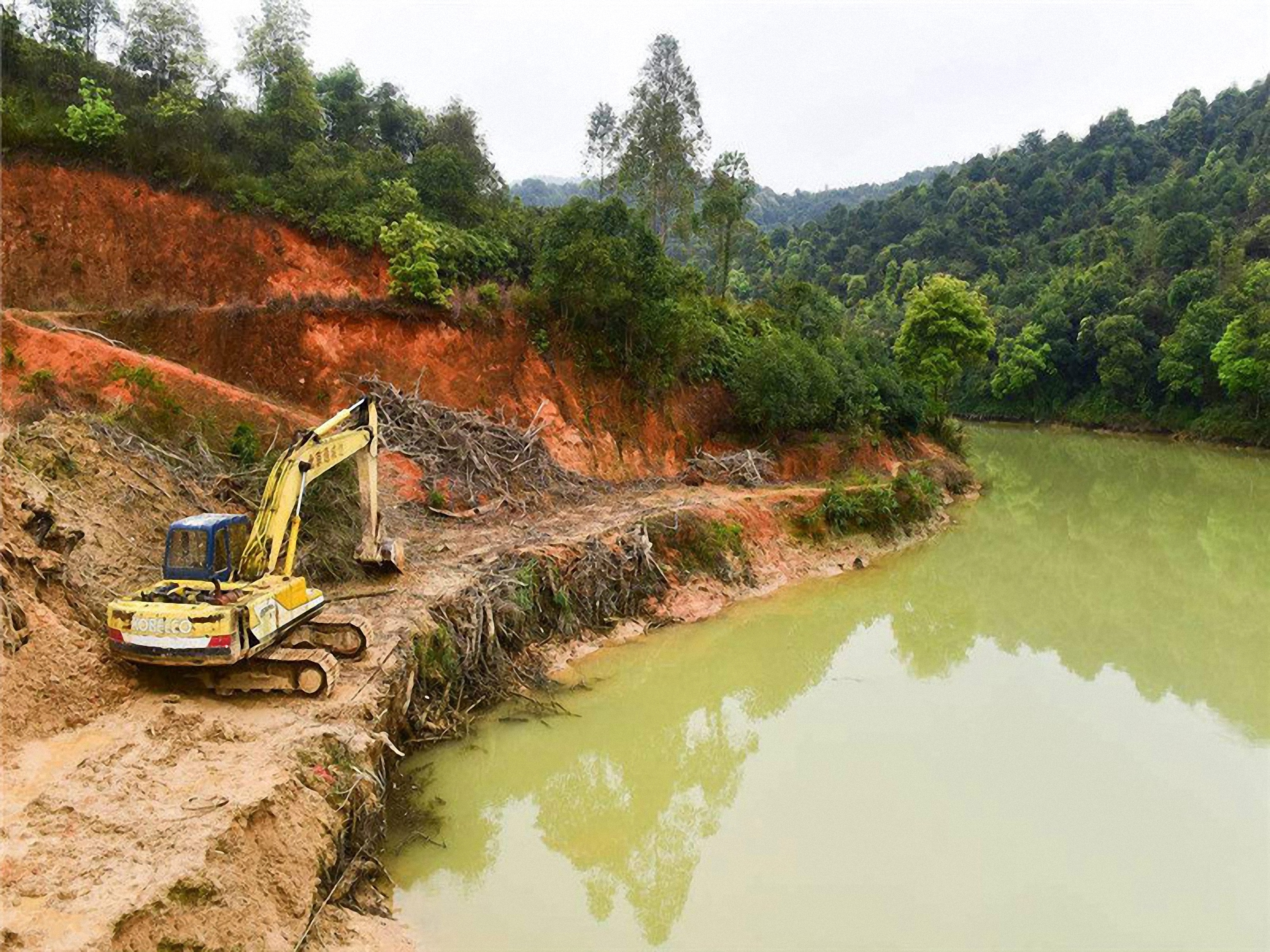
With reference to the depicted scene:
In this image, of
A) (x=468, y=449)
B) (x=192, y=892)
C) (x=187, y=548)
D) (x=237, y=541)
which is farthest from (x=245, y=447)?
(x=192, y=892)

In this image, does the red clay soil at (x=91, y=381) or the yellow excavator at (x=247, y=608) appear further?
the red clay soil at (x=91, y=381)

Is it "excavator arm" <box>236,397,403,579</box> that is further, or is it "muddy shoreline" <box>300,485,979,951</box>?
"excavator arm" <box>236,397,403,579</box>

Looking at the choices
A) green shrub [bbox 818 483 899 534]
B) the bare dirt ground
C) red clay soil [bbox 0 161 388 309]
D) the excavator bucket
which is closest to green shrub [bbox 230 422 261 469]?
the bare dirt ground

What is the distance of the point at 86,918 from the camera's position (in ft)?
15.6

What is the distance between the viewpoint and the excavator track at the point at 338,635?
908 cm

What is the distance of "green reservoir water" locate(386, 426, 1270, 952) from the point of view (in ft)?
23.9

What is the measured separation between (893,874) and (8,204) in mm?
22092

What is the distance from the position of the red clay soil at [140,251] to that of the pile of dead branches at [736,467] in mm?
9971

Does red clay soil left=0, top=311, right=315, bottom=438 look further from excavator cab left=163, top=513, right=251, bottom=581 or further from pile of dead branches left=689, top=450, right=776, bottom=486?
pile of dead branches left=689, top=450, right=776, bottom=486

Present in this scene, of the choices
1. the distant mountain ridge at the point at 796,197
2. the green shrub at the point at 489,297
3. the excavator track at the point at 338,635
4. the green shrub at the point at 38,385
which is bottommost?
the excavator track at the point at 338,635

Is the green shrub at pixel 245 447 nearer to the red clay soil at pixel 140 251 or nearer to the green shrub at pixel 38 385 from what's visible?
the green shrub at pixel 38 385

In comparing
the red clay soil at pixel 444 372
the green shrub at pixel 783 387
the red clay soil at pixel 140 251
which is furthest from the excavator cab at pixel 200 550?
the green shrub at pixel 783 387

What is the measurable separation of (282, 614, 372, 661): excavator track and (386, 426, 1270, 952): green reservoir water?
64.4 inches

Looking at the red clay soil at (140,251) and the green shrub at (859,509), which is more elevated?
the red clay soil at (140,251)
